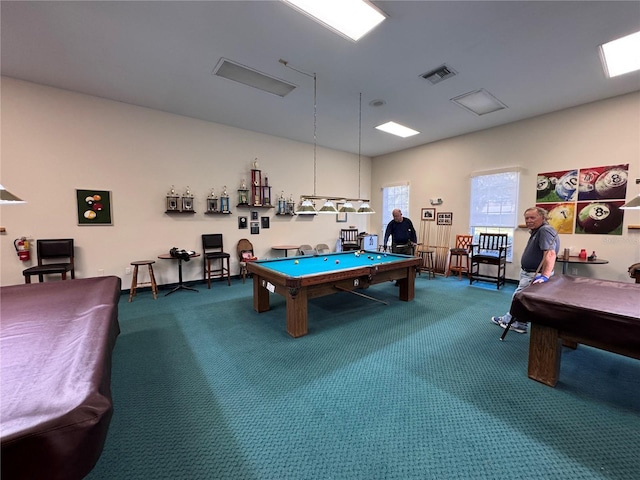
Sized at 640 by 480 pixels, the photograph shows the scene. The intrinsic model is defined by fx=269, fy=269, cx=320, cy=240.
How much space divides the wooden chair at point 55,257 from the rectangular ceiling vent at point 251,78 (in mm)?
3481

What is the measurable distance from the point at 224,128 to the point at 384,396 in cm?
558

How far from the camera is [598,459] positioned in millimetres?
1553

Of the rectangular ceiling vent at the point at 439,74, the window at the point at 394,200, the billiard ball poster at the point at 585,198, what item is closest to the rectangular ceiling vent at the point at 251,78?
the rectangular ceiling vent at the point at 439,74

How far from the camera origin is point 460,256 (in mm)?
6105

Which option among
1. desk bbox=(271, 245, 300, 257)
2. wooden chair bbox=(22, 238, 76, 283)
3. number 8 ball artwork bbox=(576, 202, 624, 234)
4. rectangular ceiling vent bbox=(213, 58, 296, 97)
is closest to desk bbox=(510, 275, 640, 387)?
number 8 ball artwork bbox=(576, 202, 624, 234)

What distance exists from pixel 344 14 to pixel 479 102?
3064 millimetres

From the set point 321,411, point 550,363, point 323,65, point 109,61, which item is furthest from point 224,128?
point 550,363

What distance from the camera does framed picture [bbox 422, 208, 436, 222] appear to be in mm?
6867

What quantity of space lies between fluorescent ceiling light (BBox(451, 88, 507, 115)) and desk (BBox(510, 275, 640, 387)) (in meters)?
3.15

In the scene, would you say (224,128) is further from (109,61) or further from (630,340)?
(630,340)

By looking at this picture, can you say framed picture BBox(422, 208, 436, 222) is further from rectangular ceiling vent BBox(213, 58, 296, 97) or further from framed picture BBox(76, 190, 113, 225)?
framed picture BBox(76, 190, 113, 225)

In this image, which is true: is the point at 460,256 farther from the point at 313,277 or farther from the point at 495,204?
the point at 313,277

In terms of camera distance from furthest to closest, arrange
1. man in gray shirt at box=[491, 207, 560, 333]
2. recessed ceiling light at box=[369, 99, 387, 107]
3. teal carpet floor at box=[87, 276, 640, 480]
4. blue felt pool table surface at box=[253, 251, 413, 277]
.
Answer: recessed ceiling light at box=[369, 99, 387, 107], blue felt pool table surface at box=[253, 251, 413, 277], man in gray shirt at box=[491, 207, 560, 333], teal carpet floor at box=[87, 276, 640, 480]

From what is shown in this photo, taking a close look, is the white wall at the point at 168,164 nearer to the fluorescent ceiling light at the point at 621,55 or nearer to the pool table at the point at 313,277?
the fluorescent ceiling light at the point at 621,55
